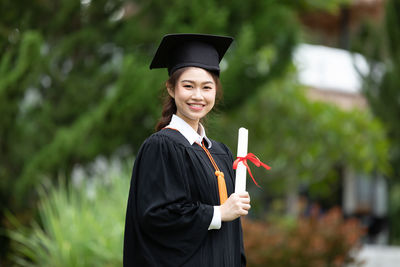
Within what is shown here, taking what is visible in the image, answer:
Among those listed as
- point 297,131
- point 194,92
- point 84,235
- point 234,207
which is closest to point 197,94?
point 194,92

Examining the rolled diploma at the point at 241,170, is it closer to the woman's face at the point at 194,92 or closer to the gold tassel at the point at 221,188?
the gold tassel at the point at 221,188

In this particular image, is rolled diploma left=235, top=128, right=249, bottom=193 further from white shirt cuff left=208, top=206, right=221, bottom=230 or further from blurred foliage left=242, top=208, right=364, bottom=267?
blurred foliage left=242, top=208, right=364, bottom=267

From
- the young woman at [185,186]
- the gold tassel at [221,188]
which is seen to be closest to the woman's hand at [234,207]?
the young woman at [185,186]

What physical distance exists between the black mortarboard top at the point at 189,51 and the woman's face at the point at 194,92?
1.5 inches

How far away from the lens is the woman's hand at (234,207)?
87.6 inches

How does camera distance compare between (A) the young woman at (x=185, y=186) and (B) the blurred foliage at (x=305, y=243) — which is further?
(B) the blurred foliage at (x=305, y=243)

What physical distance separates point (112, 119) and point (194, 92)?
4.72 metres

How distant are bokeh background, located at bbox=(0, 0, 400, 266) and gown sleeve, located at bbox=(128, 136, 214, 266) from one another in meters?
2.96

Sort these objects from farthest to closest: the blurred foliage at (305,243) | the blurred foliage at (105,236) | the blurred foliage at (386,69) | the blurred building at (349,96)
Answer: the blurred building at (349,96) → the blurred foliage at (386,69) → the blurred foliage at (305,243) → the blurred foliage at (105,236)

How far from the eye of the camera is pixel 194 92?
2.40 m

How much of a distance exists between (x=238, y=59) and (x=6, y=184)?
3.39 meters

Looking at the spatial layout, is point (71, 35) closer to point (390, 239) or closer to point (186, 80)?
point (186, 80)

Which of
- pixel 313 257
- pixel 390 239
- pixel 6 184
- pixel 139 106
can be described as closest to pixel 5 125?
pixel 6 184

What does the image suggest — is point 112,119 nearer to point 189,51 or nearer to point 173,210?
point 189,51
